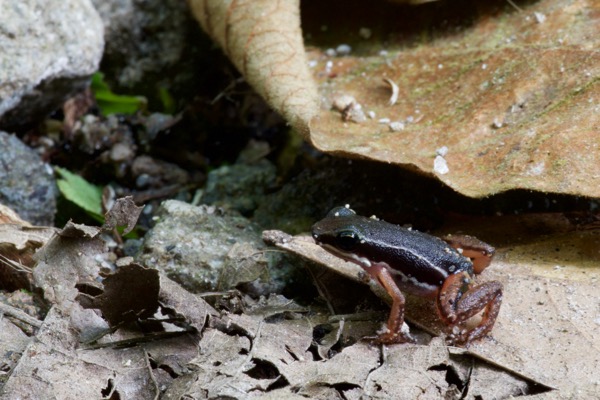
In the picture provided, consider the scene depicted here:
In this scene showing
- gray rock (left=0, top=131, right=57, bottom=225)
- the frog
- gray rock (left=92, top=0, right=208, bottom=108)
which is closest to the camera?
the frog

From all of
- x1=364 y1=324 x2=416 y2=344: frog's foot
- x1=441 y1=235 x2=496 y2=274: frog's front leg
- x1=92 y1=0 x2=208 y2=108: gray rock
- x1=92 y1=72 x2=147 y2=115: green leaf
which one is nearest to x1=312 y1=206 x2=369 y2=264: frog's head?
x1=364 y1=324 x2=416 y2=344: frog's foot

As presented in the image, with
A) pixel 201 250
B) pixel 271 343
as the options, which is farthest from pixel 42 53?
pixel 271 343

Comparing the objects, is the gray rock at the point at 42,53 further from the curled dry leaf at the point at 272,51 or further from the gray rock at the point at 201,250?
the gray rock at the point at 201,250

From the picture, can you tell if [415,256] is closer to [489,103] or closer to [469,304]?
[469,304]

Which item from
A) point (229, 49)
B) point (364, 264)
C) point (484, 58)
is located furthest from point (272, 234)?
point (484, 58)

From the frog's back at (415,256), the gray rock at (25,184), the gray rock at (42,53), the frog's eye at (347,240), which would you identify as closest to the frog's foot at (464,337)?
the frog's back at (415,256)

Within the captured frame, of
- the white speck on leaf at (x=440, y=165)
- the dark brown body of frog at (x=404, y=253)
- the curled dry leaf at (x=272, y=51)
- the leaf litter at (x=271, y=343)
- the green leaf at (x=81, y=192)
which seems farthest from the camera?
the green leaf at (x=81, y=192)

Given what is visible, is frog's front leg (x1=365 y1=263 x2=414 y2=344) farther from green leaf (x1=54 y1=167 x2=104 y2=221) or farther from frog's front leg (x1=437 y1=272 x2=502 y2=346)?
green leaf (x1=54 y1=167 x2=104 y2=221)
